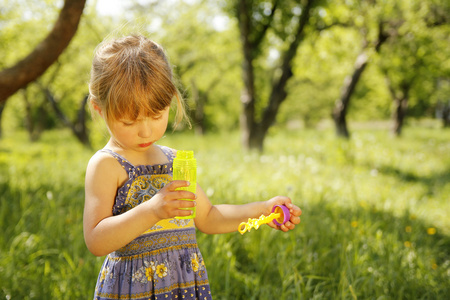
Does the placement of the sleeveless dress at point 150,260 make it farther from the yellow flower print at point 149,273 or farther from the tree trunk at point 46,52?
the tree trunk at point 46,52

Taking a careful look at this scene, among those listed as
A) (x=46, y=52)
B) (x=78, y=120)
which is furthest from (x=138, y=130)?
(x=78, y=120)

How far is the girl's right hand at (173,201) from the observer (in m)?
0.94

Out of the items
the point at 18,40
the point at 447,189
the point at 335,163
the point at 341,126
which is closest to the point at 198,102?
the point at 18,40

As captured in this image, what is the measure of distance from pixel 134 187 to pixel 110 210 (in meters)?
0.10

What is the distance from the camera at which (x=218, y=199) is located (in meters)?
3.44

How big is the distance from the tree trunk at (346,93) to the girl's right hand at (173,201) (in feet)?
32.0

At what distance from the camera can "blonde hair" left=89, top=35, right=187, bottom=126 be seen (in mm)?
1092

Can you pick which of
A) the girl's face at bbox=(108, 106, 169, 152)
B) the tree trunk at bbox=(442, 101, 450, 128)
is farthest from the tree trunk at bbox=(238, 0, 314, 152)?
the tree trunk at bbox=(442, 101, 450, 128)

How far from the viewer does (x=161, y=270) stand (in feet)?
3.89

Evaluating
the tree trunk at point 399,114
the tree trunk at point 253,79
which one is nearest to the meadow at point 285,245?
the tree trunk at point 253,79

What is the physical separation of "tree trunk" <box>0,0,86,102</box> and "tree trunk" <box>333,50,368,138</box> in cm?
817

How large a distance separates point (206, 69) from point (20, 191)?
14.4 m

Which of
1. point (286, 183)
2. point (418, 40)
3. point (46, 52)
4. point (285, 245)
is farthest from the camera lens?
point (418, 40)

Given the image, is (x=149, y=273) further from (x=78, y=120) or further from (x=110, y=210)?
(x=78, y=120)
